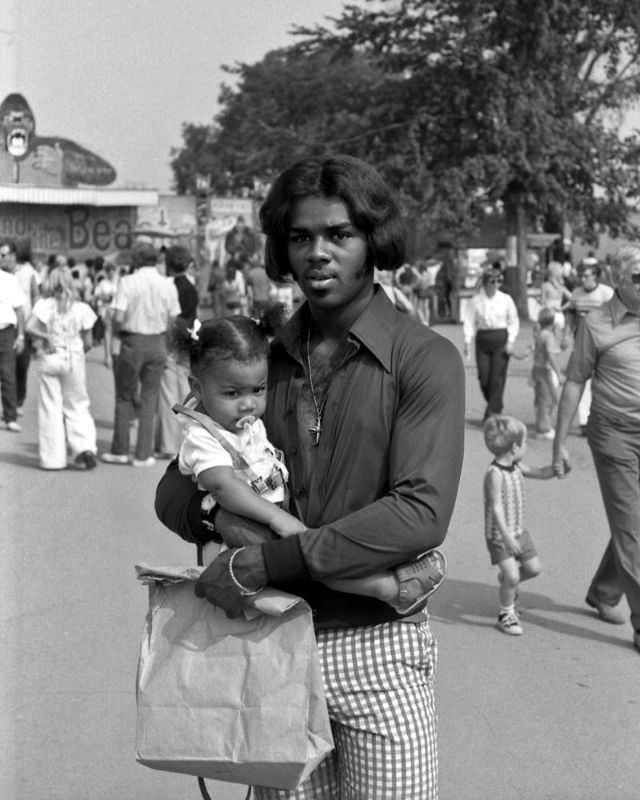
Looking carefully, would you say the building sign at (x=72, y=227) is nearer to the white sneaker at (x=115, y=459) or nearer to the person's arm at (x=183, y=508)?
the white sneaker at (x=115, y=459)

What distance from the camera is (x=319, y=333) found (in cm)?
284

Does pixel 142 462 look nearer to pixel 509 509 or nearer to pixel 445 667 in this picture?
pixel 509 509

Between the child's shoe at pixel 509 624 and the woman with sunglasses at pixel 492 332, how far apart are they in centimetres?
750

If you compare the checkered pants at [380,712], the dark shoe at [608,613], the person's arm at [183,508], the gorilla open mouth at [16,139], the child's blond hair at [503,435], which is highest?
the gorilla open mouth at [16,139]

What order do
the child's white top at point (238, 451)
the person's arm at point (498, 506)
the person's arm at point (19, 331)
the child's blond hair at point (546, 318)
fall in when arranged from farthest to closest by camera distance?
the child's blond hair at point (546, 318)
the person's arm at point (19, 331)
the person's arm at point (498, 506)
the child's white top at point (238, 451)

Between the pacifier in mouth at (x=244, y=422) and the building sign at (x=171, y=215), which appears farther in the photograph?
the building sign at (x=171, y=215)

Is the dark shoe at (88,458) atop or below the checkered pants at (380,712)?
below

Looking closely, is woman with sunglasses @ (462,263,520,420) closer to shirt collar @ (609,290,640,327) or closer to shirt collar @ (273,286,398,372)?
shirt collar @ (609,290,640,327)

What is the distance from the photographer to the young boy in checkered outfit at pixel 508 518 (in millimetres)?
6367

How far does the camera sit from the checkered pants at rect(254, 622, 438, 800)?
265cm

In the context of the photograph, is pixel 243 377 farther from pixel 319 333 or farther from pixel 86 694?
pixel 86 694

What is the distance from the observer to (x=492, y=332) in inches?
543

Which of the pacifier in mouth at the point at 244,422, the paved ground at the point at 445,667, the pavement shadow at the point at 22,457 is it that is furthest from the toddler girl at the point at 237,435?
the pavement shadow at the point at 22,457

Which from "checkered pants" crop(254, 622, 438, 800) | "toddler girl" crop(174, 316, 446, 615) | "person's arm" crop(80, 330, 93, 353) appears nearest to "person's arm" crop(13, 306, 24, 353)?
"person's arm" crop(80, 330, 93, 353)
